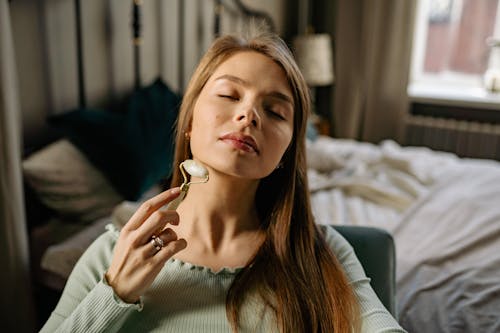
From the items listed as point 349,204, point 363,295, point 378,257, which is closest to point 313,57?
point 349,204

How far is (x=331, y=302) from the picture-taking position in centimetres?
89

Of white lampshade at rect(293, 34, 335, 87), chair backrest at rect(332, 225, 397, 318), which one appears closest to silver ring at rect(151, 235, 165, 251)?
chair backrest at rect(332, 225, 397, 318)

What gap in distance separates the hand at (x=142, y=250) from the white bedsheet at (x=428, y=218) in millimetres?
637

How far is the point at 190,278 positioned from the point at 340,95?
10.5 ft

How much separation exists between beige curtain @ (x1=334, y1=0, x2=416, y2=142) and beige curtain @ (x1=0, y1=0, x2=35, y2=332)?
2.83 metres

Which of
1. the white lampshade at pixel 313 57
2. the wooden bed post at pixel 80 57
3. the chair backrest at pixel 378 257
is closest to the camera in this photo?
the chair backrest at pixel 378 257

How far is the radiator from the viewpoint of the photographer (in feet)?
11.5

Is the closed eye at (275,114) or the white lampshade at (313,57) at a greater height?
the closed eye at (275,114)

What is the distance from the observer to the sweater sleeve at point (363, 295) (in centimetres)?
85

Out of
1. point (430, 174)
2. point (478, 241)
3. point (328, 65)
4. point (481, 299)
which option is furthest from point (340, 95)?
point (481, 299)

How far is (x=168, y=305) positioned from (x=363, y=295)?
355 mm

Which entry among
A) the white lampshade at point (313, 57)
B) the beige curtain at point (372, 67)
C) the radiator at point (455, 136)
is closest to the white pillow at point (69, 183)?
the white lampshade at point (313, 57)

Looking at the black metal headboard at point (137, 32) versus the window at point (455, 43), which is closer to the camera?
the black metal headboard at point (137, 32)

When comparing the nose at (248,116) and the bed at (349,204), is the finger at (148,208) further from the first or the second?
the bed at (349,204)
